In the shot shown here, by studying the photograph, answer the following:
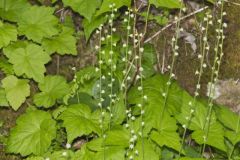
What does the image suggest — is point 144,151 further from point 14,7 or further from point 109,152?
point 14,7

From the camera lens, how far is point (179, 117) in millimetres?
3336

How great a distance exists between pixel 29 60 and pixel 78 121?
0.73 metres

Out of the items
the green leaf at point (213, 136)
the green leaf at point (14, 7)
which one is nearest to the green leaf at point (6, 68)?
the green leaf at point (14, 7)

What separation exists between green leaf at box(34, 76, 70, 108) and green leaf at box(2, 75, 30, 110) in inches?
3.7

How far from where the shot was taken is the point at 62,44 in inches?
147

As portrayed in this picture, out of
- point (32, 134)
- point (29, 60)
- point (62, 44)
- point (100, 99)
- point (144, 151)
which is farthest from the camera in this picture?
point (62, 44)

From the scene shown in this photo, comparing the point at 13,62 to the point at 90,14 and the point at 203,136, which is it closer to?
the point at 90,14

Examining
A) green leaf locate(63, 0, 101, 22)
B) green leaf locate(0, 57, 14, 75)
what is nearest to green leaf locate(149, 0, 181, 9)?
green leaf locate(63, 0, 101, 22)

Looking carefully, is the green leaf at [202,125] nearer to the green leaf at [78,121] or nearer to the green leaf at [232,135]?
the green leaf at [232,135]

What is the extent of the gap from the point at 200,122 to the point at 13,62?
4.81 ft

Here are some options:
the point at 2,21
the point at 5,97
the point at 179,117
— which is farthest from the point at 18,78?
the point at 179,117

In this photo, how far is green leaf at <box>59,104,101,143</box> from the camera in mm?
3092

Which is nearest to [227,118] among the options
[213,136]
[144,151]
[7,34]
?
[213,136]

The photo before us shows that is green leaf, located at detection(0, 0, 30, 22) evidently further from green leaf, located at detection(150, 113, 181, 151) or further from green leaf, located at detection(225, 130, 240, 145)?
green leaf, located at detection(225, 130, 240, 145)
